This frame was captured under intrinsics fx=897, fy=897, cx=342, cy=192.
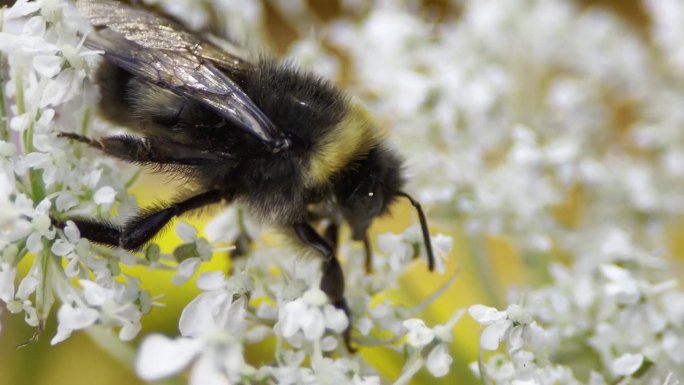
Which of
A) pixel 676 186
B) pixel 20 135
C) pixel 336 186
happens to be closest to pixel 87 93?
pixel 20 135

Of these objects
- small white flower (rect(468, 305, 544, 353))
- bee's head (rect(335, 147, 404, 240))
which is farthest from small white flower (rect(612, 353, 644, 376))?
bee's head (rect(335, 147, 404, 240))

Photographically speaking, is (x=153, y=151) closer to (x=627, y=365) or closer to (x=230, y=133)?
(x=230, y=133)

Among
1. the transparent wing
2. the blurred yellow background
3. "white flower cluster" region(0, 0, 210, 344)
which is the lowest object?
the blurred yellow background

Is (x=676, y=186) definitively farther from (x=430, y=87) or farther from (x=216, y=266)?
(x=216, y=266)

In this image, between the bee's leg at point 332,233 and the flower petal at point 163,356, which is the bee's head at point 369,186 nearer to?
the bee's leg at point 332,233

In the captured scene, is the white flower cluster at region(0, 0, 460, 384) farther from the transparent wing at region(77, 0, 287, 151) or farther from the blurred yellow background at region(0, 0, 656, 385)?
Answer: the blurred yellow background at region(0, 0, 656, 385)
